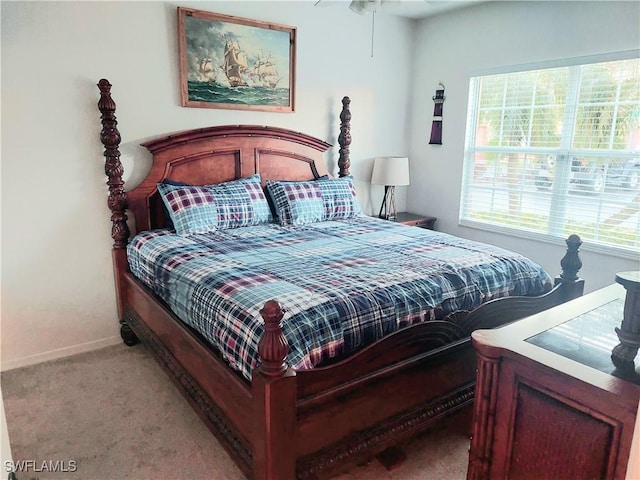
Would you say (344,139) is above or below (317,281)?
above

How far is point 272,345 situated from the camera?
144 cm

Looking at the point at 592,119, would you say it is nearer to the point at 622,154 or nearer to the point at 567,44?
the point at 622,154

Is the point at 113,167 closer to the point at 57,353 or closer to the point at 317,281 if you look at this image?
the point at 57,353

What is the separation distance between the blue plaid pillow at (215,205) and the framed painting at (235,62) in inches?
25.7

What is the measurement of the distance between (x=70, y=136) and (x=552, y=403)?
116 inches

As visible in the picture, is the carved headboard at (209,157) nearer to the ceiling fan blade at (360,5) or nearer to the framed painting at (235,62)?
the framed painting at (235,62)

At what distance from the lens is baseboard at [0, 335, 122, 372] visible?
2.81 metres

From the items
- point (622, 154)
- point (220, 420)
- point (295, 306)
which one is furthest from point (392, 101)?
point (220, 420)

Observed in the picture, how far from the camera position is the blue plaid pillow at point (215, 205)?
2.92 metres

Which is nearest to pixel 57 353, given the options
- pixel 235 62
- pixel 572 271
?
pixel 235 62

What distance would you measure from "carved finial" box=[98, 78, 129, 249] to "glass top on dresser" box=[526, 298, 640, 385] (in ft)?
8.61

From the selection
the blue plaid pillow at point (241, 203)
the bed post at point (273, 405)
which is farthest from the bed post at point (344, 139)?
the bed post at point (273, 405)

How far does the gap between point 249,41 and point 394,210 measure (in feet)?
6.54

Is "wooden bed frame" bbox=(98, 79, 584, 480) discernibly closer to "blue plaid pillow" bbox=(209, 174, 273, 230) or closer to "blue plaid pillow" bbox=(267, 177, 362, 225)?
"blue plaid pillow" bbox=(209, 174, 273, 230)
